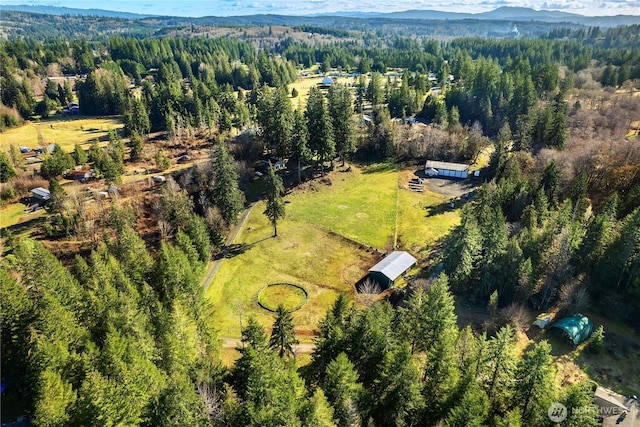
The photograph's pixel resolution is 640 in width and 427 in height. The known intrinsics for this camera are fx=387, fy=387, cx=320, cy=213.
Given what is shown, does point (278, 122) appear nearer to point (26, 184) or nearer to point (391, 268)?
point (391, 268)

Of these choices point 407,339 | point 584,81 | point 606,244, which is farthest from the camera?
point 584,81

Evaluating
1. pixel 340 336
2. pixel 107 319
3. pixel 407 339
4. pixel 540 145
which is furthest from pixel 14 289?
pixel 540 145

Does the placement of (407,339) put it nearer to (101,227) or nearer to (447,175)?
(101,227)

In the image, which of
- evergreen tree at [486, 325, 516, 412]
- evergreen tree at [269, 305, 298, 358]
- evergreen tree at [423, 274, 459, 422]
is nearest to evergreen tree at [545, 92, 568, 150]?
evergreen tree at [423, 274, 459, 422]

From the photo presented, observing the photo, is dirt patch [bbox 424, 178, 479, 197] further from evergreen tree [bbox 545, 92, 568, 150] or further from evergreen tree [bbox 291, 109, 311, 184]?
evergreen tree [bbox 291, 109, 311, 184]

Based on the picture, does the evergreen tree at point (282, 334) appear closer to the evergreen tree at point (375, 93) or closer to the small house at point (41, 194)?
the small house at point (41, 194)

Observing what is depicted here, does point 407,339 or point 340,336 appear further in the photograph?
point 407,339
